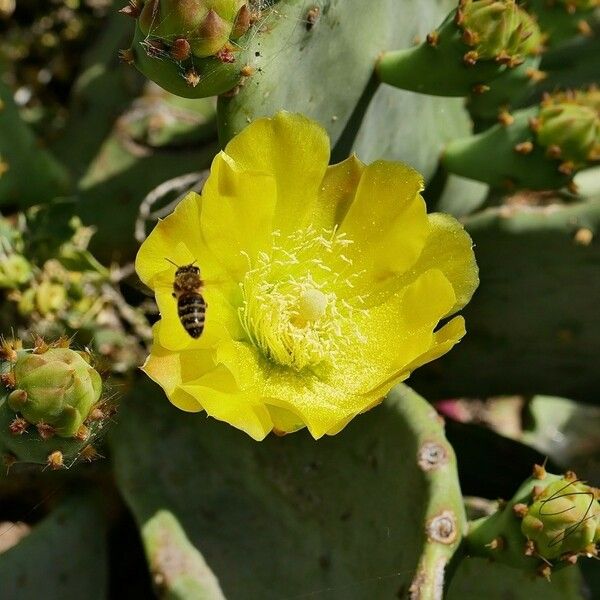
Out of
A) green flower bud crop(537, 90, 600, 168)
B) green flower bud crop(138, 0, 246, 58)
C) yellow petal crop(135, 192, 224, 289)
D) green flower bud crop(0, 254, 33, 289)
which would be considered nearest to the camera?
green flower bud crop(138, 0, 246, 58)

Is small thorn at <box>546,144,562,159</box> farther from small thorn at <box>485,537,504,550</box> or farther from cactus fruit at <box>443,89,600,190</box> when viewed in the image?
small thorn at <box>485,537,504,550</box>

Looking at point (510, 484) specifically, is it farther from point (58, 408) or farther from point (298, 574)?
point (58, 408)

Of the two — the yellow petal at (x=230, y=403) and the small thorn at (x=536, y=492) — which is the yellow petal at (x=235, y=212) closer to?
the yellow petal at (x=230, y=403)

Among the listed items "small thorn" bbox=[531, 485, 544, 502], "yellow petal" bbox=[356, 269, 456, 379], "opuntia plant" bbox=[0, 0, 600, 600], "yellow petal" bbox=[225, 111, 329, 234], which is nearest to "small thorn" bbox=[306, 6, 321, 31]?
"opuntia plant" bbox=[0, 0, 600, 600]

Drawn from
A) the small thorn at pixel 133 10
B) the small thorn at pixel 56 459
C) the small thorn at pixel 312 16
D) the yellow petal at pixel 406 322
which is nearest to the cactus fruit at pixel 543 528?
the yellow petal at pixel 406 322

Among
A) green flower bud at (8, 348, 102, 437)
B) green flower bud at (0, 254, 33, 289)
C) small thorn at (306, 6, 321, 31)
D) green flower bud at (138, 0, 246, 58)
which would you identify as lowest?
green flower bud at (0, 254, 33, 289)

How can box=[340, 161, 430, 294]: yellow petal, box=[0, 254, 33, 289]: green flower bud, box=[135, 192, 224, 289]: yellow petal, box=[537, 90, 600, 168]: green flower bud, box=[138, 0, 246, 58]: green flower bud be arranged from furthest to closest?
1. box=[0, 254, 33, 289]: green flower bud
2. box=[537, 90, 600, 168]: green flower bud
3. box=[340, 161, 430, 294]: yellow petal
4. box=[135, 192, 224, 289]: yellow petal
5. box=[138, 0, 246, 58]: green flower bud
